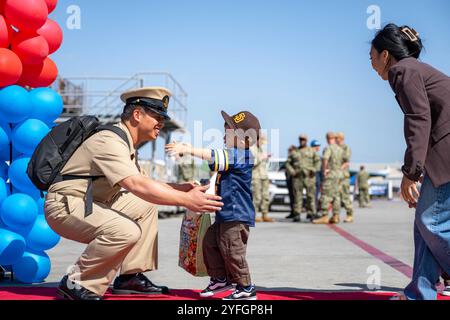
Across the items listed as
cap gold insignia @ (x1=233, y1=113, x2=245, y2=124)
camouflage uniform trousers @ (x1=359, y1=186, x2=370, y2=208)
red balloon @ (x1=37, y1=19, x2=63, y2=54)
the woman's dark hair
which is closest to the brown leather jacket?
the woman's dark hair

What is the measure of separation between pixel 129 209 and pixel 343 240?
5851 millimetres

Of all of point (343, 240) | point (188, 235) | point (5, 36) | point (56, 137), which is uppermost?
point (5, 36)

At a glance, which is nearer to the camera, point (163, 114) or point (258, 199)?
point (163, 114)

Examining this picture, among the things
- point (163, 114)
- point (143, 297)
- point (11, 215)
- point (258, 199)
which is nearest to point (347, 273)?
point (143, 297)

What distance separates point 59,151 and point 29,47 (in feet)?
4.48

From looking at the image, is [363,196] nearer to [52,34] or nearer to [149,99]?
[52,34]

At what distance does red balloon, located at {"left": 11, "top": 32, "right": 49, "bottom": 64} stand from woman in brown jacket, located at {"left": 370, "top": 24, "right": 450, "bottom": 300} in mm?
2972

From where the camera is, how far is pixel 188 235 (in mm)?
4961

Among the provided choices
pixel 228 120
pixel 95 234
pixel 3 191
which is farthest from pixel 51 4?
pixel 95 234

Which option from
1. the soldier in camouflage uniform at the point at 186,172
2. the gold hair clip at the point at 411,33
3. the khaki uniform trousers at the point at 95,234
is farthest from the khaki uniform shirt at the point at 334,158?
the khaki uniform trousers at the point at 95,234

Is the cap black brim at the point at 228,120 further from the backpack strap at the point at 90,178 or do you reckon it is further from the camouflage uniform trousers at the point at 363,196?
the camouflage uniform trousers at the point at 363,196

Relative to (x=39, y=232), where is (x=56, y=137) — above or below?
above
